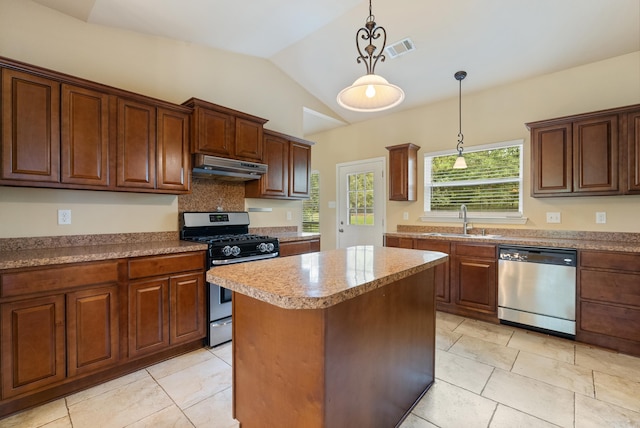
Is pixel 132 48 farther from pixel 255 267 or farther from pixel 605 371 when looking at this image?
pixel 605 371

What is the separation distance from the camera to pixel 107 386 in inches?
80.2

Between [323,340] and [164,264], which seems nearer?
[323,340]

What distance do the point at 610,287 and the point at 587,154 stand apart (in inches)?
50.1

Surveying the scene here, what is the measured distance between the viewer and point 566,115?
3217 mm

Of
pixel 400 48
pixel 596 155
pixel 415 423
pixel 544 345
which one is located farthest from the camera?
pixel 400 48

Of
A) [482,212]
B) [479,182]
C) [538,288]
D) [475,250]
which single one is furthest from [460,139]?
[538,288]

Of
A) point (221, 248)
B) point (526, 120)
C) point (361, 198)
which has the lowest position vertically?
point (221, 248)

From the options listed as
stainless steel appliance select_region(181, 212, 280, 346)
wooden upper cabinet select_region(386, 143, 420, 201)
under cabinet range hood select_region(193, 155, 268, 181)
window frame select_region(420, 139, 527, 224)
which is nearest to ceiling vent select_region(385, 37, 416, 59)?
wooden upper cabinet select_region(386, 143, 420, 201)

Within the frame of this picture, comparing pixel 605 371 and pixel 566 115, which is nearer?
pixel 605 371

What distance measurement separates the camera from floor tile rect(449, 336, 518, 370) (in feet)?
7.72

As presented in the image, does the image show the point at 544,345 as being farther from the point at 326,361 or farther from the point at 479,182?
the point at 326,361

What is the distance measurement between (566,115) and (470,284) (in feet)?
7.10

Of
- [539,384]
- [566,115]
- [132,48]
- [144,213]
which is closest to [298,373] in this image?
[539,384]

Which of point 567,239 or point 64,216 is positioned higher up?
point 64,216
